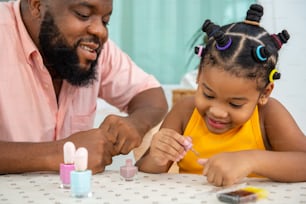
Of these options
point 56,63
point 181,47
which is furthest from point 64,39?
point 181,47

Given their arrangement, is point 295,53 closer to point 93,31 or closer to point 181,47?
point 93,31

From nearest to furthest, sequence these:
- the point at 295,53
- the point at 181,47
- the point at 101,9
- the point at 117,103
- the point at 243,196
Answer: the point at 243,196, the point at 101,9, the point at 295,53, the point at 117,103, the point at 181,47

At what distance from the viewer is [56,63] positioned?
4.67 ft

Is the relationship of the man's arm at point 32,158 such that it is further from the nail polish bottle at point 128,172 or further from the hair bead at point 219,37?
the hair bead at point 219,37

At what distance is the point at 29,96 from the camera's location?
54.4 inches

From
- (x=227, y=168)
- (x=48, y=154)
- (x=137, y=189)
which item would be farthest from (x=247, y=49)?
(x=48, y=154)

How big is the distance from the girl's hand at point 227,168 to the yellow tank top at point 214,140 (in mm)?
177

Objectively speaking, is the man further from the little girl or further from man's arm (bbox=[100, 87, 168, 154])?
the little girl

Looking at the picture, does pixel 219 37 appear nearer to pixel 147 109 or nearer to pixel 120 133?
pixel 120 133

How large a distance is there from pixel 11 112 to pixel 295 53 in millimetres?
759

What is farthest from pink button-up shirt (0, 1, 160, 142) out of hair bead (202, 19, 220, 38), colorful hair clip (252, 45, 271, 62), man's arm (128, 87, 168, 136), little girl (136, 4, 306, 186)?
colorful hair clip (252, 45, 271, 62)

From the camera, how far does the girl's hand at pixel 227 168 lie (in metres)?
0.92

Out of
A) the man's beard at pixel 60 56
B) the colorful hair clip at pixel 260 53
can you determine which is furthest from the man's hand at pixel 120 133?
the colorful hair clip at pixel 260 53

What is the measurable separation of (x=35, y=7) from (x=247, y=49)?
63 centimetres
